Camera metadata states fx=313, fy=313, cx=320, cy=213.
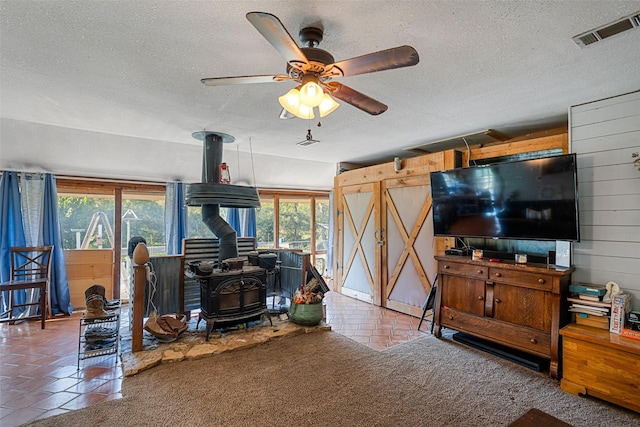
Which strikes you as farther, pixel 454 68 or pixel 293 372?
pixel 293 372

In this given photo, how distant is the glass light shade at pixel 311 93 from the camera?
1.69 metres

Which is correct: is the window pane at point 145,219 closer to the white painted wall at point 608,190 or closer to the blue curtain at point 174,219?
the blue curtain at point 174,219

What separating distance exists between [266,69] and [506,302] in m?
2.95

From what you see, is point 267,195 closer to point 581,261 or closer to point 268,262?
point 268,262

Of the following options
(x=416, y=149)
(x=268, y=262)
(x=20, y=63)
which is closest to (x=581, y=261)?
(x=416, y=149)

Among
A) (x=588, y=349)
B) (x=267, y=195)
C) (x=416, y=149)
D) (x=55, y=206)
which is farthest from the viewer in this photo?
(x=267, y=195)

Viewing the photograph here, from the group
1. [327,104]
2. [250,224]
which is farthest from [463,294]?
[250,224]

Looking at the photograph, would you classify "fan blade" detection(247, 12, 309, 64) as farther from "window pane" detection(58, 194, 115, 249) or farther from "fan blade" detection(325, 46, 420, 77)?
"window pane" detection(58, 194, 115, 249)

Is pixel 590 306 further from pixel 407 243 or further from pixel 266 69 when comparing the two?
pixel 266 69

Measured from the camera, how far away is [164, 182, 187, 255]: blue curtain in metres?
5.04

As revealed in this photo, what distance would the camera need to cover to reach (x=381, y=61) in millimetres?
1504

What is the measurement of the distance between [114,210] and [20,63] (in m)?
3.23

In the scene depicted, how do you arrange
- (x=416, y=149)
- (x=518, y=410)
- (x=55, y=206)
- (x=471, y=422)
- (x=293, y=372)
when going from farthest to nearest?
(x=416, y=149) → (x=55, y=206) → (x=293, y=372) → (x=518, y=410) → (x=471, y=422)

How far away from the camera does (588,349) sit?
2.37m
